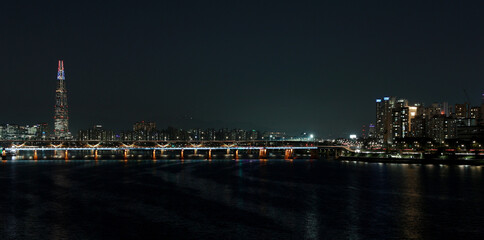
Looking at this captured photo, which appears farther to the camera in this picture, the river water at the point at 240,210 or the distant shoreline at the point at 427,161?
the distant shoreline at the point at 427,161

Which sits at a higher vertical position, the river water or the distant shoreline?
the river water

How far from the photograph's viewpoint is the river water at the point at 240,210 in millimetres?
26156

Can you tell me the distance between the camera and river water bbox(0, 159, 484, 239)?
1030 inches

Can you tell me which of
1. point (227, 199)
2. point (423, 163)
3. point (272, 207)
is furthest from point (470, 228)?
point (423, 163)

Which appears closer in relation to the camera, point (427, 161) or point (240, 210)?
point (240, 210)

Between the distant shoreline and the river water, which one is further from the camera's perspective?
the distant shoreline

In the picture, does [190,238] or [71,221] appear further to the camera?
[71,221]

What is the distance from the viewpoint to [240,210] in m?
33.9

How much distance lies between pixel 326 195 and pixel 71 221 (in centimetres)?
2303

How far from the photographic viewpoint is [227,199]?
39.9 metres

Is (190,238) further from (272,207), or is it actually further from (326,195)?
(326,195)

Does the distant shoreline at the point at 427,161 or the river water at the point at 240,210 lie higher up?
the river water at the point at 240,210

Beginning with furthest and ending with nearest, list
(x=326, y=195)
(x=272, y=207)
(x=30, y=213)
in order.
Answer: (x=326, y=195) → (x=272, y=207) → (x=30, y=213)

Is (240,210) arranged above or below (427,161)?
above
